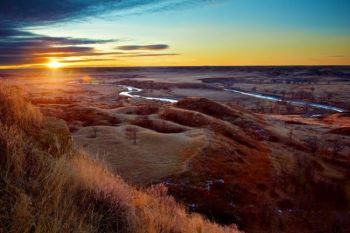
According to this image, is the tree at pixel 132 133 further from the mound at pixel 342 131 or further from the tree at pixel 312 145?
the mound at pixel 342 131

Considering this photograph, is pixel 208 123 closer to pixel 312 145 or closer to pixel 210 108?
pixel 210 108

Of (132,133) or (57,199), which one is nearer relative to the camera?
(57,199)

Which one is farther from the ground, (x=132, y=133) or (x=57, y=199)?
(x=57, y=199)

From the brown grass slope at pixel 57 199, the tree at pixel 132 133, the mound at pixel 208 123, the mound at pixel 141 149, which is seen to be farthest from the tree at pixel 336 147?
the brown grass slope at pixel 57 199

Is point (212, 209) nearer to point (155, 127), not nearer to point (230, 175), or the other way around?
point (230, 175)

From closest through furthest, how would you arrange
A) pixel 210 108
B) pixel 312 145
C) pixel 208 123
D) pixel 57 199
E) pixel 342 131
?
pixel 57 199, pixel 208 123, pixel 312 145, pixel 210 108, pixel 342 131

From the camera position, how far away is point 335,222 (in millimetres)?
28000

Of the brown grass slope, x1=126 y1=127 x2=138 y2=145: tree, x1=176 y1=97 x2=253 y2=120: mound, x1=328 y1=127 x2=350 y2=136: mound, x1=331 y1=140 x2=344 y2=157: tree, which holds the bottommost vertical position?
x1=328 y1=127 x2=350 y2=136: mound

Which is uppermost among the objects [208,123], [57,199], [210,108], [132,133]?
[57,199]

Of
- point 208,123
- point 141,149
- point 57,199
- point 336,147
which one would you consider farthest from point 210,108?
point 57,199

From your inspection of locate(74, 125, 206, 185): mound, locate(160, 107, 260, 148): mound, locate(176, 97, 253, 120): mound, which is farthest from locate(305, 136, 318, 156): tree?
locate(74, 125, 206, 185): mound

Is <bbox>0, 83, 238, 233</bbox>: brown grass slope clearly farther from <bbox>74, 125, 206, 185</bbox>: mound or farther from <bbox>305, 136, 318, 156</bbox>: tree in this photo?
<bbox>305, 136, 318, 156</bbox>: tree

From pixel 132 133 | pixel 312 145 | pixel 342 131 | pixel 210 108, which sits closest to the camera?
pixel 132 133

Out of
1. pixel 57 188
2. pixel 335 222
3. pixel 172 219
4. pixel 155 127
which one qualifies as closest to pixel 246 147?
pixel 155 127
